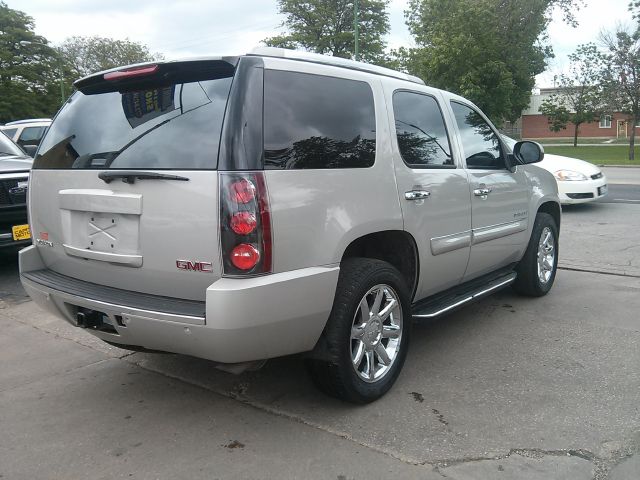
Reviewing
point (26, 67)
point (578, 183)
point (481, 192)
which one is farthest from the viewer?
point (26, 67)

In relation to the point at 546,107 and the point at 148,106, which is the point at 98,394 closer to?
the point at 148,106

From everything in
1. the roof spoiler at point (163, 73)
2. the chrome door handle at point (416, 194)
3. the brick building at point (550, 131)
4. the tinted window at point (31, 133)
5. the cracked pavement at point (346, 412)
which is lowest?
the cracked pavement at point (346, 412)

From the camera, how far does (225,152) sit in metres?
2.72

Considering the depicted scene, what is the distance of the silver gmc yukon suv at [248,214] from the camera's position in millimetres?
2725

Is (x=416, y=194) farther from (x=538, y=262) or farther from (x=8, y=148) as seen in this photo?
(x=8, y=148)

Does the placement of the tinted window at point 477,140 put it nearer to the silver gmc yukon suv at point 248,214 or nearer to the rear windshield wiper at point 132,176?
the silver gmc yukon suv at point 248,214

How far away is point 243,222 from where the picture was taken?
2.68m

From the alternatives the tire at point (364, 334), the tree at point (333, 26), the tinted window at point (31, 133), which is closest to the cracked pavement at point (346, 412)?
the tire at point (364, 334)

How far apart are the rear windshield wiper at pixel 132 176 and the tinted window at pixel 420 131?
151 centimetres

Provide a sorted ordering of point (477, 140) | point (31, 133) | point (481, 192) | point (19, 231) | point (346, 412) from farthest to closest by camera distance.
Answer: point (31, 133), point (19, 231), point (477, 140), point (481, 192), point (346, 412)

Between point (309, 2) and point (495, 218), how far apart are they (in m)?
47.8

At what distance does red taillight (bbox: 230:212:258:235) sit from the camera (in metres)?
2.68

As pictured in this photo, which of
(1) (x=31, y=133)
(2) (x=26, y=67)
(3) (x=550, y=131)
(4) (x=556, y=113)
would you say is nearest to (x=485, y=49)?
(1) (x=31, y=133)

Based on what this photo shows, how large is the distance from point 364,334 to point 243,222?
42.3 inches
